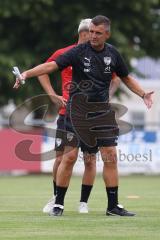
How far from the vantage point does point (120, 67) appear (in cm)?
1066

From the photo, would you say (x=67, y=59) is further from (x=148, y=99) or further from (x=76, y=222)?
(x=76, y=222)

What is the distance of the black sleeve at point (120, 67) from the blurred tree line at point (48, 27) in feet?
61.7

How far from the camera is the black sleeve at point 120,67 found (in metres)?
10.6

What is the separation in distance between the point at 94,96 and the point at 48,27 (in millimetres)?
20508

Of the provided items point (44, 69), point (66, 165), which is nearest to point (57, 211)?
point (66, 165)

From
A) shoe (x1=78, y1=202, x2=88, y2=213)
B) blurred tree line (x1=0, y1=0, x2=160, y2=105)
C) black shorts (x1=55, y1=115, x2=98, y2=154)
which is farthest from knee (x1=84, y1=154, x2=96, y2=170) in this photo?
blurred tree line (x1=0, y1=0, x2=160, y2=105)

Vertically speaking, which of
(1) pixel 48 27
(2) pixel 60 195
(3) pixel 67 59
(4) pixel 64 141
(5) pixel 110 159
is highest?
(1) pixel 48 27

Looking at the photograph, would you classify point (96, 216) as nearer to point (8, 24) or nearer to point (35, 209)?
point (35, 209)

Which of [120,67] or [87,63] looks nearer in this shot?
[87,63]

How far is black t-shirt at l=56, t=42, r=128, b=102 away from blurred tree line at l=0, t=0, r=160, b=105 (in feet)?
62.3

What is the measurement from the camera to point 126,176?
84.5ft

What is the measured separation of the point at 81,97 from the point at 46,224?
Answer: 72.6 inches

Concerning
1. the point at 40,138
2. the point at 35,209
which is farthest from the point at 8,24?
the point at 35,209

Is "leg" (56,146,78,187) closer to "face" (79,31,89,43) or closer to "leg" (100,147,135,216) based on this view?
"leg" (100,147,135,216)
